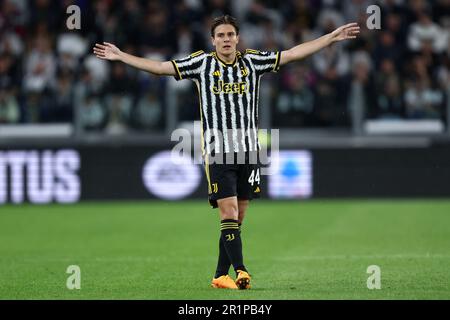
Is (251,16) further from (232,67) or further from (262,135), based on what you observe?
(232,67)

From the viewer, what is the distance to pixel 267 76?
62.3 feet

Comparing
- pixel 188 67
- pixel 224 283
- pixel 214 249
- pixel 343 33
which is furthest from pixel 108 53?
pixel 214 249

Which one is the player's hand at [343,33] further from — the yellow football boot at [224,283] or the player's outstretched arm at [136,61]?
the yellow football boot at [224,283]

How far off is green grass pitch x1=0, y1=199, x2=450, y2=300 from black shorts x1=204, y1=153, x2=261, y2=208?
2.59ft

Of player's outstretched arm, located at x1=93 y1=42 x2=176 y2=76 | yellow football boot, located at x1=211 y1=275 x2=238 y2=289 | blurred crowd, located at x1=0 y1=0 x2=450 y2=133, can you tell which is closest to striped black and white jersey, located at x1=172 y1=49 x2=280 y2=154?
player's outstretched arm, located at x1=93 y1=42 x2=176 y2=76

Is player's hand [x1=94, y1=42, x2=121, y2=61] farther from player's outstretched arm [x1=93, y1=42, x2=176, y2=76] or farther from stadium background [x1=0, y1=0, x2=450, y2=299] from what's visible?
stadium background [x1=0, y1=0, x2=450, y2=299]

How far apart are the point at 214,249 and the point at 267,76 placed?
6.67m

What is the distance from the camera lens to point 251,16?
20.6 metres

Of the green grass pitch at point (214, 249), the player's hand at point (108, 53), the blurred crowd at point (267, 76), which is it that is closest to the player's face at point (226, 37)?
the player's hand at point (108, 53)

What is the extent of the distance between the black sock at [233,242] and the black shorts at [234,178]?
24 centimetres

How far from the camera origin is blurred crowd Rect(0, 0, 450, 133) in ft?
62.6

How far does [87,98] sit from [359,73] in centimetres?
477

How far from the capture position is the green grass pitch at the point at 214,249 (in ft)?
29.7
